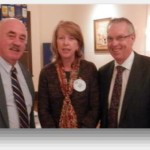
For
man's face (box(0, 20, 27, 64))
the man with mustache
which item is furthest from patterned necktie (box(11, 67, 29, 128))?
man's face (box(0, 20, 27, 64))

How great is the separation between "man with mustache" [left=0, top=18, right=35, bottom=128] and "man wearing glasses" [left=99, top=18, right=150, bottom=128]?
445 mm

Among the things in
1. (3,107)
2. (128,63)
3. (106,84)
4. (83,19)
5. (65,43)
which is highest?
(83,19)

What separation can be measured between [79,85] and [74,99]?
0.09 m

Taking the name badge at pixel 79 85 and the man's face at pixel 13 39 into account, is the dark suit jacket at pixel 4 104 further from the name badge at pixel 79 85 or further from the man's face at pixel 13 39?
the name badge at pixel 79 85

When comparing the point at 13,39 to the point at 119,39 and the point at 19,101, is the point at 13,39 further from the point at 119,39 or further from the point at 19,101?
the point at 119,39

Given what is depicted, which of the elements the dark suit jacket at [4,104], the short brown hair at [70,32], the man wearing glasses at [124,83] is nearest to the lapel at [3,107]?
the dark suit jacket at [4,104]

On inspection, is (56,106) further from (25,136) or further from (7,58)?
(7,58)

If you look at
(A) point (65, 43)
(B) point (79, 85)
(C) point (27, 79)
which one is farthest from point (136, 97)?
(C) point (27, 79)

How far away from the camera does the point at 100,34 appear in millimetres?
1597

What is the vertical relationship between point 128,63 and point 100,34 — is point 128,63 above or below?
below

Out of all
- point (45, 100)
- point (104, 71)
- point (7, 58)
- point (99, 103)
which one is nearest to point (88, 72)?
point (104, 71)

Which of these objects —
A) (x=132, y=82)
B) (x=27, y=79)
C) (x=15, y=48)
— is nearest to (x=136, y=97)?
(x=132, y=82)

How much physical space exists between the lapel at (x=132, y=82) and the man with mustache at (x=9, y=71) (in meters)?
0.55

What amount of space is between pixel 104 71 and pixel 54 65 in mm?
297
